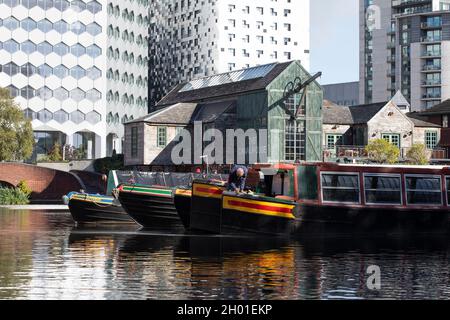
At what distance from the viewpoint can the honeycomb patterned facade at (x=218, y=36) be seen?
154250mm

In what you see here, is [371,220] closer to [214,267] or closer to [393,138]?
[214,267]

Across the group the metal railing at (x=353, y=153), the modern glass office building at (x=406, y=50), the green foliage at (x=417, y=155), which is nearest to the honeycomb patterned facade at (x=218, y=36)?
the modern glass office building at (x=406, y=50)

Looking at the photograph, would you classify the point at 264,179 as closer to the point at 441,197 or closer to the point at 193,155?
the point at 441,197

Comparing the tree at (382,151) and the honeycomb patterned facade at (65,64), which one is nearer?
the tree at (382,151)

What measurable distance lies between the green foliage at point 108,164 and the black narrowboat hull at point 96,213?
49374mm

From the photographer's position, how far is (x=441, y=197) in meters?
40.3

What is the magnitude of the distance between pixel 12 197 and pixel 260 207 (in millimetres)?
49876

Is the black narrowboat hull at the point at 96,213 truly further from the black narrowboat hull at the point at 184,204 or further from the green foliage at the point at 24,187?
the green foliage at the point at 24,187

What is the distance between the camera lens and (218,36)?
154125 millimetres

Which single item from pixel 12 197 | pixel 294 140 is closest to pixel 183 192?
pixel 12 197

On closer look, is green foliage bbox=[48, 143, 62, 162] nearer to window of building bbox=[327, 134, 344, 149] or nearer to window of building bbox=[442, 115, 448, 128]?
window of building bbox=[327, 134, 344, 149]

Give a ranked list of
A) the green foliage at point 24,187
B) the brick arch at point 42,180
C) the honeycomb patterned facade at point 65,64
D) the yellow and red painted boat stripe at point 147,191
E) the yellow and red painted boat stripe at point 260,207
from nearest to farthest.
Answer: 1. the yellow and red painted boat stripe at point 260,207
2. the yellow and red painted boat stripe at point 147,191
3. the green foliage at point 24,187
4. the brick arch at point 42,180
5. the honeycomb patterned facade at point 65,64

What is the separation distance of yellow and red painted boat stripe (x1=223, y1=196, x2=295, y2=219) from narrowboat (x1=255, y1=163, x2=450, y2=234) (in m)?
0.63
